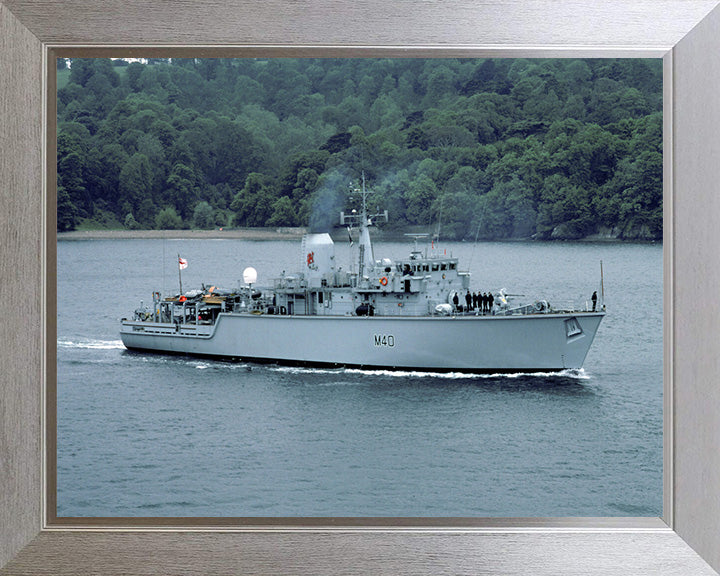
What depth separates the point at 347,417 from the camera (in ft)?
28.0

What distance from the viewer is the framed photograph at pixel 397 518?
317 cm

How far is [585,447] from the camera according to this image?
7.61 m

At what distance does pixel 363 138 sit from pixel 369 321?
380 centimetres

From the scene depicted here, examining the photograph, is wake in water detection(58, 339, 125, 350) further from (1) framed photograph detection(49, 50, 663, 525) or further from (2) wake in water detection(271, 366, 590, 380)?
(2) wake in water detection(271, 366, 590, 380)

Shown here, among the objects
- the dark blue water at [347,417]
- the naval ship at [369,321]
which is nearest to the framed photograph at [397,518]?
the dark blue water at [347,417]

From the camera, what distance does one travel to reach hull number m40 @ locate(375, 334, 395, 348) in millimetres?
9852

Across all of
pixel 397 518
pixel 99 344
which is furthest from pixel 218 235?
pixel 397 518

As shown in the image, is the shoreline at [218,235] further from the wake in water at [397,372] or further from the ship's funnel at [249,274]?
the wake in water at [397,372]

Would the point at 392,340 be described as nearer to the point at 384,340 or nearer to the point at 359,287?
the point at 384,340

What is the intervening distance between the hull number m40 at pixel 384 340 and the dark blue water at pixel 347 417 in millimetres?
339

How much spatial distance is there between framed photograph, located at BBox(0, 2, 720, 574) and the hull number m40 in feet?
21.8

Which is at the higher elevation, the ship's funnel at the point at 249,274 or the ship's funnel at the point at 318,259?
the ship's funnel at the point at 318,259

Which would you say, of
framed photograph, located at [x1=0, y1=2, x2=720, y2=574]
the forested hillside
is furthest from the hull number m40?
framed photograph, located at [x1=0, y1=2, x2=720, y2=574]

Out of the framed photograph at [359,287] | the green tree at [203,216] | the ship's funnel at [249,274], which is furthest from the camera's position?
the ship's funnel at [249,274]
